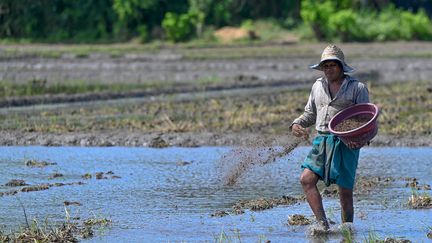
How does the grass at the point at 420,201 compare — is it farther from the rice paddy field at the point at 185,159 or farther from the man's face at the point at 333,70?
the man's face at the point at 333,70

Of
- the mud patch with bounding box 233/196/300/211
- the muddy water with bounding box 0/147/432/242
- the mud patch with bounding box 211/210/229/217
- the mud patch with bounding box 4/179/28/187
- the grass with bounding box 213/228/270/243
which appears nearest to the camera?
the grass with bounding box 213/228/270/243

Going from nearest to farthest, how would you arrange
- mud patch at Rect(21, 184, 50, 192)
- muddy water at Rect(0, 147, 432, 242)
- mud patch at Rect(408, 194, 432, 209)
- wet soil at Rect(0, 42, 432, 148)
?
muddy water at Rect(0, 147, 432, 242)
mud patch at Rect(408, 194, 432, 209)
mud patch at Rect(21, 184, 50, 192)
wet soil at Rect(0, 42, 432, 148)

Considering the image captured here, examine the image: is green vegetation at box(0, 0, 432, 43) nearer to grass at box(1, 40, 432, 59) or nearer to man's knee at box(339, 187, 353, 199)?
grass at box(1, 40, 432, 59)

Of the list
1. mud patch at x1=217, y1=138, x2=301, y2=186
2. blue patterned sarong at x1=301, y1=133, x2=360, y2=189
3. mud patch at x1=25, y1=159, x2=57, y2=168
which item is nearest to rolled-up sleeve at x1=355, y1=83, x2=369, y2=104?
blue patterned sarong at x1=301, y1=133, x2=360, y2=189

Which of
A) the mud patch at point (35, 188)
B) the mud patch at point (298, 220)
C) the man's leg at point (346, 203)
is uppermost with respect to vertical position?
the man's leg at point (346, 203)

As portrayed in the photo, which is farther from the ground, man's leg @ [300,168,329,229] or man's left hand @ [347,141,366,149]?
man's left hand @ [347,141,366,149]

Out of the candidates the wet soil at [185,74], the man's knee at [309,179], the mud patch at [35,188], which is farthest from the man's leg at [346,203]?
the wet soil at [185,74]

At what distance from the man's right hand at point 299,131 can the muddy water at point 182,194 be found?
31.2 inches

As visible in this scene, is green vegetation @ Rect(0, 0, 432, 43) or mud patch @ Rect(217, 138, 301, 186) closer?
mud patch @ Rect(217, 138, 301, 186)

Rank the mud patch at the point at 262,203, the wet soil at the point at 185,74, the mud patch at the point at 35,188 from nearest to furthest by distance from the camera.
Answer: the mud patch at the point at 262,203
the mud patch at the point at 35,188
the wet soil at the point at 185,74

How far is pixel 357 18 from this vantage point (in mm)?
38875

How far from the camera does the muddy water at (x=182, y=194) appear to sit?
8.88 metres

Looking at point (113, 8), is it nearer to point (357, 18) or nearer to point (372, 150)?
point (357, 18)

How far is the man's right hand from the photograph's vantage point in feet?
27.8
